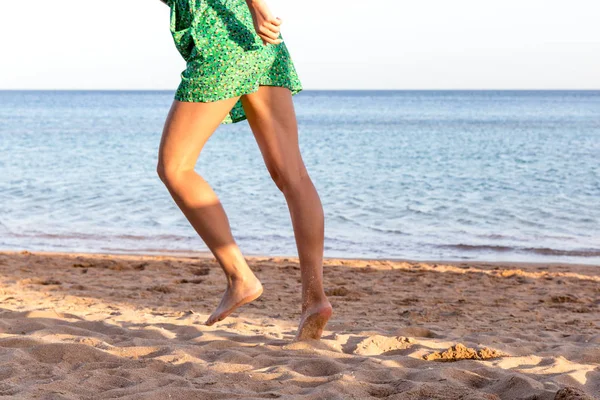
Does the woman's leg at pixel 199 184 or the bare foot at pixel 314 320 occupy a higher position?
the woman's leg at pixel 199 184

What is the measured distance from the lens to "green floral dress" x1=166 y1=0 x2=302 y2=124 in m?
2.73

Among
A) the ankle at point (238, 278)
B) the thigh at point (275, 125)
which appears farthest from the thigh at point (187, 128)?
the ankle at point (238, 278)

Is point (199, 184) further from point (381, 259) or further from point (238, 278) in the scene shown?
point (381, 259)

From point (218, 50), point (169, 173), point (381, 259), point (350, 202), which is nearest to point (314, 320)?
point (169, 173)

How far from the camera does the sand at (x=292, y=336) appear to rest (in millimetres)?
2512

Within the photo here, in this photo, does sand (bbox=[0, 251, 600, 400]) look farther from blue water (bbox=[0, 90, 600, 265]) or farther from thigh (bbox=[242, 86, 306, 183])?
blue water (bbox=[0, 90, 600, 265])

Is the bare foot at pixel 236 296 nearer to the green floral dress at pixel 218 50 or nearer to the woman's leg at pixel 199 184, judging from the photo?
the woman's leg at pixel 199 184

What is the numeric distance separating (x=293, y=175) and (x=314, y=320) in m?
0.62

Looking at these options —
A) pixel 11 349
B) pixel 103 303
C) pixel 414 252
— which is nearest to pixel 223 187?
pixel 414 252

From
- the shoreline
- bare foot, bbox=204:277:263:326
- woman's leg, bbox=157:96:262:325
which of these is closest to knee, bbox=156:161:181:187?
woman's leg, bbox=157:96:262:325

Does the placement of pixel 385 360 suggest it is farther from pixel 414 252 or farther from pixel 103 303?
pixel 414 252

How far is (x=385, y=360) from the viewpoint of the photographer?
2926 millimetres

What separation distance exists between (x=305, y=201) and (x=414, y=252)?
5.85 m

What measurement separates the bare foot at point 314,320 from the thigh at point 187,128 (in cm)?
80
